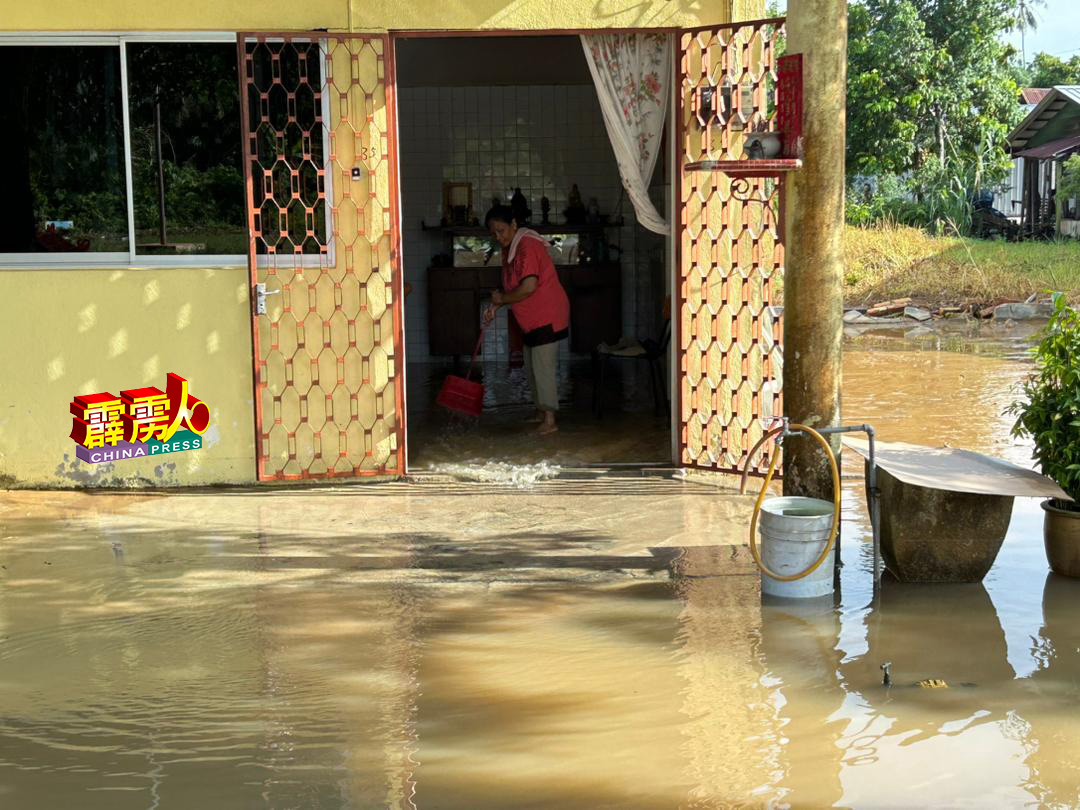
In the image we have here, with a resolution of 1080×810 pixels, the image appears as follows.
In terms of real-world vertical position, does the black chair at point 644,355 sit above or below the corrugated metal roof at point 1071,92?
below

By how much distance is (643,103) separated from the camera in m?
7.23

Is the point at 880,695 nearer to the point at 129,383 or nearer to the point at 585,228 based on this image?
the point at 129,383

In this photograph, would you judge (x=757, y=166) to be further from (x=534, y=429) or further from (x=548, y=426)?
(x=534, y=429)

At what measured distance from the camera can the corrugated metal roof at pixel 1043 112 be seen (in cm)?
2361

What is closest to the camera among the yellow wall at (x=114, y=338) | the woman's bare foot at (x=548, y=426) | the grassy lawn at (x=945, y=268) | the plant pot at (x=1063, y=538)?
the plant pot at (x=1063, y=538)

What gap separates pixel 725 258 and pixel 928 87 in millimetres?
17387

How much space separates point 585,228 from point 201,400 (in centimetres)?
585

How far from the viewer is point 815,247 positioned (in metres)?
5.35

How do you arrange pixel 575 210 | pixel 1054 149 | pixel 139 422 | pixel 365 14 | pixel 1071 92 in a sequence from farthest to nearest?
pixel 1071 92, pixel 1054 149, pixel 575 210, pixel 139 422, pixel 365 14

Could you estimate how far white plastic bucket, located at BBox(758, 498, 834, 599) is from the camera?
4.95 m

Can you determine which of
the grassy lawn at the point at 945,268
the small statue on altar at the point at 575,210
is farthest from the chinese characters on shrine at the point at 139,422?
the grassy lawn at the point at 945,268

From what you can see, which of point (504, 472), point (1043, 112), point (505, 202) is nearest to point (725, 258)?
point (504, 472)

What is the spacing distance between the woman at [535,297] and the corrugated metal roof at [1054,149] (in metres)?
17.4

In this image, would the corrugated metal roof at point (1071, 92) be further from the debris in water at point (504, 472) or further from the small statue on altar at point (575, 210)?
the debris in water at point (504, 472)
